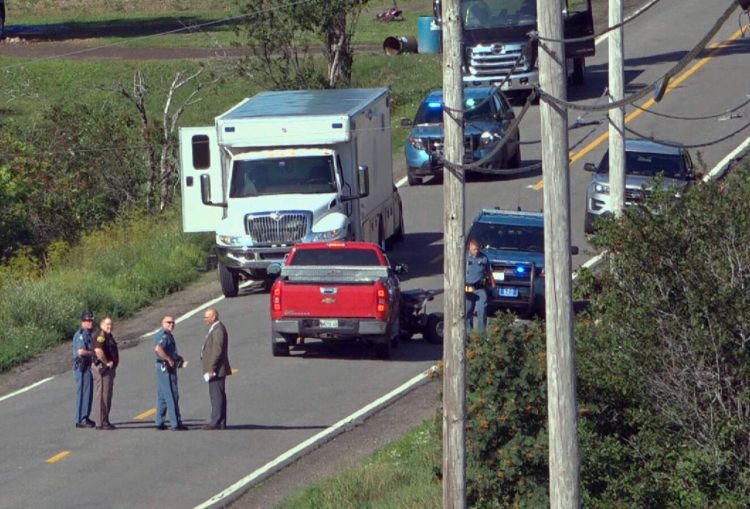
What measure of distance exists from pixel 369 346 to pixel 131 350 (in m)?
4.26

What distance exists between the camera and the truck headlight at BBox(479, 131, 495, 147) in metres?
33.2

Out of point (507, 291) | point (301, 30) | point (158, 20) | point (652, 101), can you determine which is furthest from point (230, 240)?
point (158, 20)

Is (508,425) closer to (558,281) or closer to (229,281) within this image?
(558,281)

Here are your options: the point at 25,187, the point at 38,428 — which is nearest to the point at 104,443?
the point at 38,428

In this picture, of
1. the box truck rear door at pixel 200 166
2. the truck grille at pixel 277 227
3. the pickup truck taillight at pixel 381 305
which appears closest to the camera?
the pickup truck taillight at pixel 381 305

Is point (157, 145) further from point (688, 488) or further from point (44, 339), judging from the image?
point (688, 488)

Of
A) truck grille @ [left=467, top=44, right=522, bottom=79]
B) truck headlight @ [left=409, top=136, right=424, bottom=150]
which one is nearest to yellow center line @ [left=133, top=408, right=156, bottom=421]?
truck headlight @ [left=409, top=136, right=424, bottom=150]

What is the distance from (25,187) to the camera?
36.5 m

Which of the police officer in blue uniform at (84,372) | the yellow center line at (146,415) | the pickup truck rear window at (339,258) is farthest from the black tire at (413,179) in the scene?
the police officer in blue uniform at (84,372)

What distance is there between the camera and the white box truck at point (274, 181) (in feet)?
85.8

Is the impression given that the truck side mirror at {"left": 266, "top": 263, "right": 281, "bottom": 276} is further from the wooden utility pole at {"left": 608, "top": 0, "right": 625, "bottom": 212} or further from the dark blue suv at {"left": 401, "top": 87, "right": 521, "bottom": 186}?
the dark blue suv at {"left": 401, "top": 87, "right": 521, "bottom": 186}

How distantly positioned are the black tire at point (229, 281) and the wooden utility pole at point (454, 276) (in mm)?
13270

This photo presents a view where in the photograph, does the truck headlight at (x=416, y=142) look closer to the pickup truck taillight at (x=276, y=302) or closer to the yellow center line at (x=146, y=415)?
the pickup truck taillight at (x=276, y=302)

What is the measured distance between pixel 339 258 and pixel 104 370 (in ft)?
16.3
